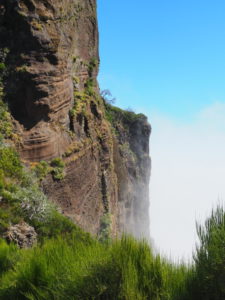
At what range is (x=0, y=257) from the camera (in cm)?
A: 861

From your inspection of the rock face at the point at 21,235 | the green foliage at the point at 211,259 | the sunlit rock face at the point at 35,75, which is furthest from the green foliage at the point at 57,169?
the green foliage at the point at 211,259

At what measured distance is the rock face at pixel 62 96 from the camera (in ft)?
75.0

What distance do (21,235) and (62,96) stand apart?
14.2m

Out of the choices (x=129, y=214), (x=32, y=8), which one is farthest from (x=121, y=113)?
(x=32, y=8)

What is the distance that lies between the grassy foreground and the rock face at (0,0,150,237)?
16.0 meters

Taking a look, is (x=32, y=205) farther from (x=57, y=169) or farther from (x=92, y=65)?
(x=92, y=65)

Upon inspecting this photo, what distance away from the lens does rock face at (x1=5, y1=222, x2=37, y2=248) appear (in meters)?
11.8

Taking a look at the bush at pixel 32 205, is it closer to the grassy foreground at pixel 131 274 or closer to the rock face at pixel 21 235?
the rock face at pixel 21 235

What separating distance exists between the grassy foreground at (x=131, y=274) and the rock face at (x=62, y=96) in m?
16.0

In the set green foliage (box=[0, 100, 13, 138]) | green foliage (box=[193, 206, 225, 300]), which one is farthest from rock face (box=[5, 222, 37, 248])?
green foliage (box=[0, 100, 13, 138])

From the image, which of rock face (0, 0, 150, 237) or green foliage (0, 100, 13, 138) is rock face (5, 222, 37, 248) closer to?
rock face (0, 0, 150, 237)

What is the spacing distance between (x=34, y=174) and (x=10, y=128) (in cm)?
322

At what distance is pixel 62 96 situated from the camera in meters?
24.8

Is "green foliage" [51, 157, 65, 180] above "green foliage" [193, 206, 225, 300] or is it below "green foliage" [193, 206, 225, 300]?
above
